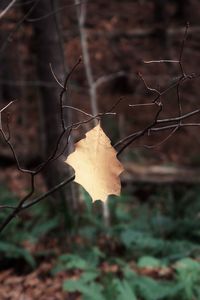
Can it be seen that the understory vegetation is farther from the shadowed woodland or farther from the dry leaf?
the dry leaf

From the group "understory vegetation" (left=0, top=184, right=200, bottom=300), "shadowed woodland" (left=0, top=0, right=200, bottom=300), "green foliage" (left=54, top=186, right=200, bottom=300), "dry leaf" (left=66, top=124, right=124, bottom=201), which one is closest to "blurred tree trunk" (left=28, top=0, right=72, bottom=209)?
"shadowed woodland" (left=0, top=0, right=200, bottom=300)

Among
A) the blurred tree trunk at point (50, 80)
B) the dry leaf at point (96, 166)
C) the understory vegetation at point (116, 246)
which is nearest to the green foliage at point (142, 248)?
the understory vegetation at point (116, 246)

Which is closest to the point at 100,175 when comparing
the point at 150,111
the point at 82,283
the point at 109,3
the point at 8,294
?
the point at 82,283

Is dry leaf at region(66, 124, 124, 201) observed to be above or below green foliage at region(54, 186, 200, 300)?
above

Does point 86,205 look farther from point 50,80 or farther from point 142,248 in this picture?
point 50,80

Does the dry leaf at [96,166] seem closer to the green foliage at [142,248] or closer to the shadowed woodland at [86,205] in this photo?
the shadowed woodland at [86,205]
